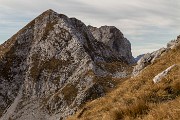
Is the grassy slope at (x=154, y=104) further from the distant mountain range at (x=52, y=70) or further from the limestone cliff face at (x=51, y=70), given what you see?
the limestone cliff face at (x=51, y=70)

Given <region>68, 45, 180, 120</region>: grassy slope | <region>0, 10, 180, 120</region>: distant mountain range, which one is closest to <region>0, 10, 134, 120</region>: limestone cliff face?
<region>0, 10, 180, 120</region>: distant mountain range

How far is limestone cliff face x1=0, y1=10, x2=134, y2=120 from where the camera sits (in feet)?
352

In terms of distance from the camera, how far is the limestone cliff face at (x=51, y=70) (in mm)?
107188

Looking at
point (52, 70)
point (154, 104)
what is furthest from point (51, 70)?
point (154, 104)

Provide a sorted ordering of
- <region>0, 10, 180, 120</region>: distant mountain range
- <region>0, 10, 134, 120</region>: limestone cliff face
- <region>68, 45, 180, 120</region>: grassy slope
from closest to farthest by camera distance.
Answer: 1. <region>68, 45, 180, 120</region>: grassy slope
2. <region>0, 10, 180, 120</region>: distant mountain range
3. <region>0, 10, 134, 120</region>: limestone cliff face

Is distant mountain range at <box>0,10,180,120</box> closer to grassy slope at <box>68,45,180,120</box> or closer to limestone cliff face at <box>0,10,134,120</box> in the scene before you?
limestone cliff face at <box>0,10,134,120</box>

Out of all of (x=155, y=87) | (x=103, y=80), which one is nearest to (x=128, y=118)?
(x=155, y=87)

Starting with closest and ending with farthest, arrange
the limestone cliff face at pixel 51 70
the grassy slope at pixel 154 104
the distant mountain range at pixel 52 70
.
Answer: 1. the grassy slope at pixel 154 104
2. the distant mountain range at pixel 52 70
3. the limestone cliff face at pixel 51 70

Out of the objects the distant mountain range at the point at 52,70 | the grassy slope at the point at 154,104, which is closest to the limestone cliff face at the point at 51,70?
the distant mountain range at the point at 52,70

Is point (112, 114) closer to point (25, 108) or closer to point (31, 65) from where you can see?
point (25, 108)

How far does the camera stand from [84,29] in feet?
512

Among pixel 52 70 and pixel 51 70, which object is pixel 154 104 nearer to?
pixel 52 70

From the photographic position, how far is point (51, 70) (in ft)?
425

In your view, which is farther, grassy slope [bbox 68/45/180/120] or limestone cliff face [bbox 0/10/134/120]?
limestone cliff face [bbox 0/10/134/120]
